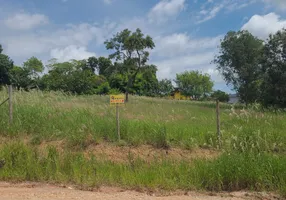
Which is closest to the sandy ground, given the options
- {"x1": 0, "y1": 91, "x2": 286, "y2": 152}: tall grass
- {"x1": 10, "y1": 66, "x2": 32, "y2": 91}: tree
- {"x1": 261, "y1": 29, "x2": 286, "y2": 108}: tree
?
{"x1": 0, "y1": 91, "x2": 286, "y2": 152}: tall grass

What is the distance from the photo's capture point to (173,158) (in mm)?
7805

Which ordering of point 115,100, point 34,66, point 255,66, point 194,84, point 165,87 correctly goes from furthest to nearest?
point 194,84
point 165,87
point 34,66
point 255,66
point 115,100

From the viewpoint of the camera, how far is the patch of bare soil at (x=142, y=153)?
8.01 m

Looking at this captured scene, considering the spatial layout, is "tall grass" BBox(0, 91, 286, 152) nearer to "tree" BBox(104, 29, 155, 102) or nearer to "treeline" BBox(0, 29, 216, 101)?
"treeline" BBox(0, 29, 216, 101)

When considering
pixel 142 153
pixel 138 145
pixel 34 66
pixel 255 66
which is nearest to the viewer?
pixel 142 153

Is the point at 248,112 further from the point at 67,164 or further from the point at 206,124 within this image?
the point at 67,164

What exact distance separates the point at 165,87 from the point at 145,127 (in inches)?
2880

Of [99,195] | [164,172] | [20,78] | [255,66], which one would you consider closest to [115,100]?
[164,172]

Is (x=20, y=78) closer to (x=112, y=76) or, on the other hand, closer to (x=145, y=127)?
(x=112, y=76)

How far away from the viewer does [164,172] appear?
648cm

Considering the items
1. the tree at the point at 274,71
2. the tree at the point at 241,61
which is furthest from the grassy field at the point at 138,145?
the tree at the point at 241,61

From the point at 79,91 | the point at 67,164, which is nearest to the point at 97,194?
the point at 67,164

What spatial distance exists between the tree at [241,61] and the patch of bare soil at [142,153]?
32.2 metres

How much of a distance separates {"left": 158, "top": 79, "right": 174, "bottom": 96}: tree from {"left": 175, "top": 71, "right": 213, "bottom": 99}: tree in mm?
6490
